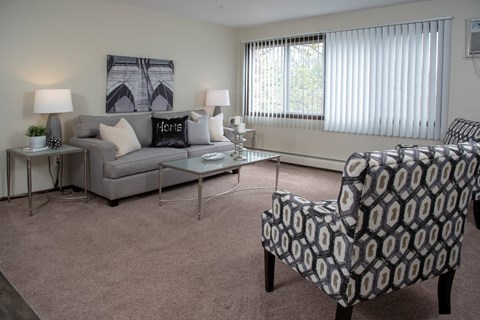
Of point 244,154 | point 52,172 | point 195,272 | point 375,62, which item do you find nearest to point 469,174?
point 195,272

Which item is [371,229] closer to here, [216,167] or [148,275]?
[148,275]

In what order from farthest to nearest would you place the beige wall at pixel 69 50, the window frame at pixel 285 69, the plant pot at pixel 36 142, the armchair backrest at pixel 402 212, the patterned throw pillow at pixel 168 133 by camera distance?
the window frame at pixel 285 69 → the patterned throw pillow at pixel 168 133 → the beige wall at pixel 69 50 → the plant pot at pixel 36 142 → the armchair backrest at pixel 402 212

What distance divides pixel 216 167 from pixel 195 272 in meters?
1.38

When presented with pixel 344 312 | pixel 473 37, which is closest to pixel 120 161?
pixel 344 312

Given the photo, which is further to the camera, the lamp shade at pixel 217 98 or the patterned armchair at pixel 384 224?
the lamp shade at pixel 217 98

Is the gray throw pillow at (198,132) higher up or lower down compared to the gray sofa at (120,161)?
higher up

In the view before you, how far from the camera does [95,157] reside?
3.94 meters

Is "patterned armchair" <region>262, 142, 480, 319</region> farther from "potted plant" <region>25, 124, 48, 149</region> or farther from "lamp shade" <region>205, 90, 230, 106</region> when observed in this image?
"lamp shade" <region>205, 90, 230, 106</region>

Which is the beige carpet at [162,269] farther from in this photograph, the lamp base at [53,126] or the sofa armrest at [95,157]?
the lamp base at [53,126]

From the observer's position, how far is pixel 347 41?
205 inches

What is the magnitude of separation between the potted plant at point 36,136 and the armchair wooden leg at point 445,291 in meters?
3.68

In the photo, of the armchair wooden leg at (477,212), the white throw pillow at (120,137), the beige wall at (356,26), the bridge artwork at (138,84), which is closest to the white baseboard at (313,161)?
the beige wall at (356,26)

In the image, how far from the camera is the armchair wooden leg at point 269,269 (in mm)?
2203

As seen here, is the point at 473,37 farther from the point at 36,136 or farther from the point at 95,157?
the point at 36,136
